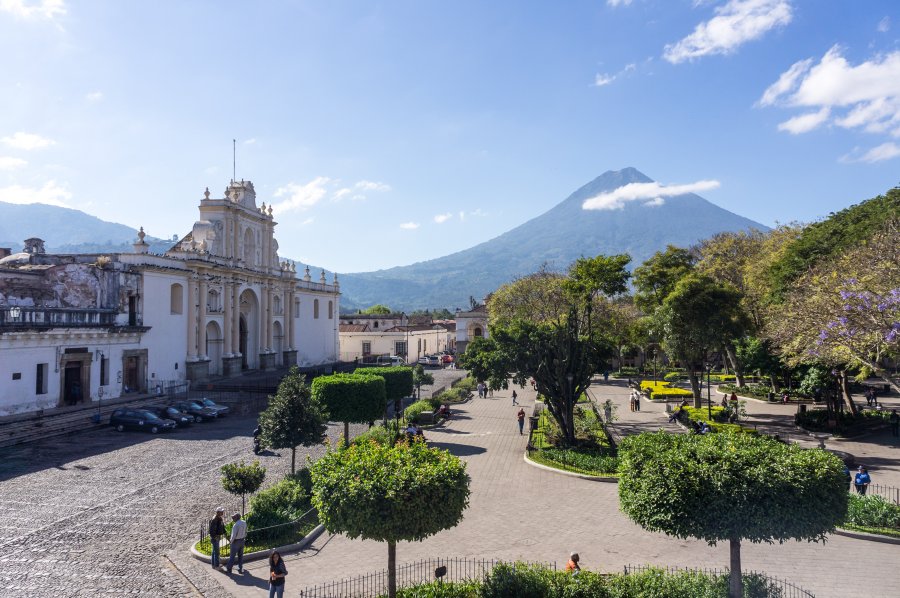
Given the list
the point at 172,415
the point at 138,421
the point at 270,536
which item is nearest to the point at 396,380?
the point at 172,415

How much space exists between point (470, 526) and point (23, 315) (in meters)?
24.2

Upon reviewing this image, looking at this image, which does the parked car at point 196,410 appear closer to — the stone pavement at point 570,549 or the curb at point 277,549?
the stone pavement at point 570,549

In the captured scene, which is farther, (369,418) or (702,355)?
(702,355)

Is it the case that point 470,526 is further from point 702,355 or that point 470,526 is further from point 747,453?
point 702,355

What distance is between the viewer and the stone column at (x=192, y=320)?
38312 millimetres

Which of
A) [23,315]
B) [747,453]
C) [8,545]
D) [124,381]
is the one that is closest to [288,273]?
[124,381]

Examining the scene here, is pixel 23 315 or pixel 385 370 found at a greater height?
pixel 23 315

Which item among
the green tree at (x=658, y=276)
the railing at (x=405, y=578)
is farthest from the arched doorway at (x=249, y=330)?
the railing at (x=405, y=578)

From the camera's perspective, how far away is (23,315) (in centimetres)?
2700

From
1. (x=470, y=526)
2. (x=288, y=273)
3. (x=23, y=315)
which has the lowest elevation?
(x=470, y=526)

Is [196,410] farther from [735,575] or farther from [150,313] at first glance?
[735,575]

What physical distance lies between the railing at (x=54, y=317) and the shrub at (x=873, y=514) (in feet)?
101

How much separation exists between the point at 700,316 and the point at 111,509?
25241mm

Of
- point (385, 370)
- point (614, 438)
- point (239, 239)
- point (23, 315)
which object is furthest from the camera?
point (239, 239)
